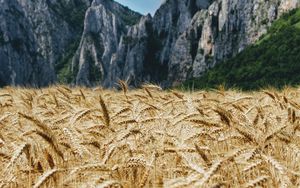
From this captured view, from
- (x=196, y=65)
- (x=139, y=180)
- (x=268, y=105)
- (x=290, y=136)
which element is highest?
(x=196, y=65)

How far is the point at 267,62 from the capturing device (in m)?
154

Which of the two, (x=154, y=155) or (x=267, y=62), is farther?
(x=267, y=62)

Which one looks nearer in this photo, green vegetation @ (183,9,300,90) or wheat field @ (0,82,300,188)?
wheat field @ (0,82,300,188)

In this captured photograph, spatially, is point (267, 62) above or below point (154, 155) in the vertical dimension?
above

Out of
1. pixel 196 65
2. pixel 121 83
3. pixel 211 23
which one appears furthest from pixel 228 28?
pixel 121 83

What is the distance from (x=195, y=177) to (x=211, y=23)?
616 feet

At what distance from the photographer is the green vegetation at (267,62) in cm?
14088

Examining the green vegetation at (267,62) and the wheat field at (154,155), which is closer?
the wheat field at (154,155)

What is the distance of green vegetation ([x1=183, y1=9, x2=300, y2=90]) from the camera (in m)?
141

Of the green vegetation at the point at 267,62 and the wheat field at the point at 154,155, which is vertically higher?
the green vegetation at the point at 267,62

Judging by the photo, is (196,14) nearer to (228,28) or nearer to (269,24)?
(228,28)

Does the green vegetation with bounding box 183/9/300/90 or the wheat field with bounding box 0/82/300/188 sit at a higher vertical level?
the green vegetation with bounding box 183/9/300/90

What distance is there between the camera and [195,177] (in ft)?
7.39

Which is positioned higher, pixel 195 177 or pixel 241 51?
pixel 241 51
